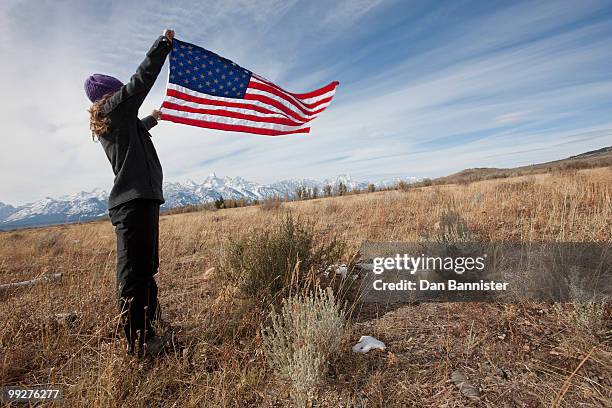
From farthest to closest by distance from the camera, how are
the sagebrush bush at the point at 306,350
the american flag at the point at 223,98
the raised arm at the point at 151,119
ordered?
the american flag at the point at 223,98 → the raised arm at the point at 151,119 → the sagebrush bush at the point at 306,350

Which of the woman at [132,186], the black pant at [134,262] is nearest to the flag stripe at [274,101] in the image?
the woman at [132,186]

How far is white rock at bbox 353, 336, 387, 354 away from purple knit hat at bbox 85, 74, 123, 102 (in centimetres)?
297

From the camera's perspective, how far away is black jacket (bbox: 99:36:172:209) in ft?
7.52

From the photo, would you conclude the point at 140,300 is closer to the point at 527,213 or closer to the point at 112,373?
the point at 112,373

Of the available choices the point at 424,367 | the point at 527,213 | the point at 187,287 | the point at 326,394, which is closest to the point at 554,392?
the point at 424,367

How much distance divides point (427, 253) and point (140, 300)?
3.26 m

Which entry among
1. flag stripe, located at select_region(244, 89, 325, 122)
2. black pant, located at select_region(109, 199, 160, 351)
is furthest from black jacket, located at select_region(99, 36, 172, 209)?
flag stripe, located at select_region(244, 89, 325, 122)

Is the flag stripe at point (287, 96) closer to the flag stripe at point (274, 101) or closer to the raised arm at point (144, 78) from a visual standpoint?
the flag stripe at point (274, 101)

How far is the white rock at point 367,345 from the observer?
7.64 ft

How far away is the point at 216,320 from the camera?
2877 mm

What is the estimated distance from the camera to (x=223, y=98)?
401cm

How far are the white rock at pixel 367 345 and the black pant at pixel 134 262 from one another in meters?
1.71

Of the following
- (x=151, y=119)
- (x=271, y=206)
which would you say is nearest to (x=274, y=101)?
(x=151, y=119)

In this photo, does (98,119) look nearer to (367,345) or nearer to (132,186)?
(132,186)
